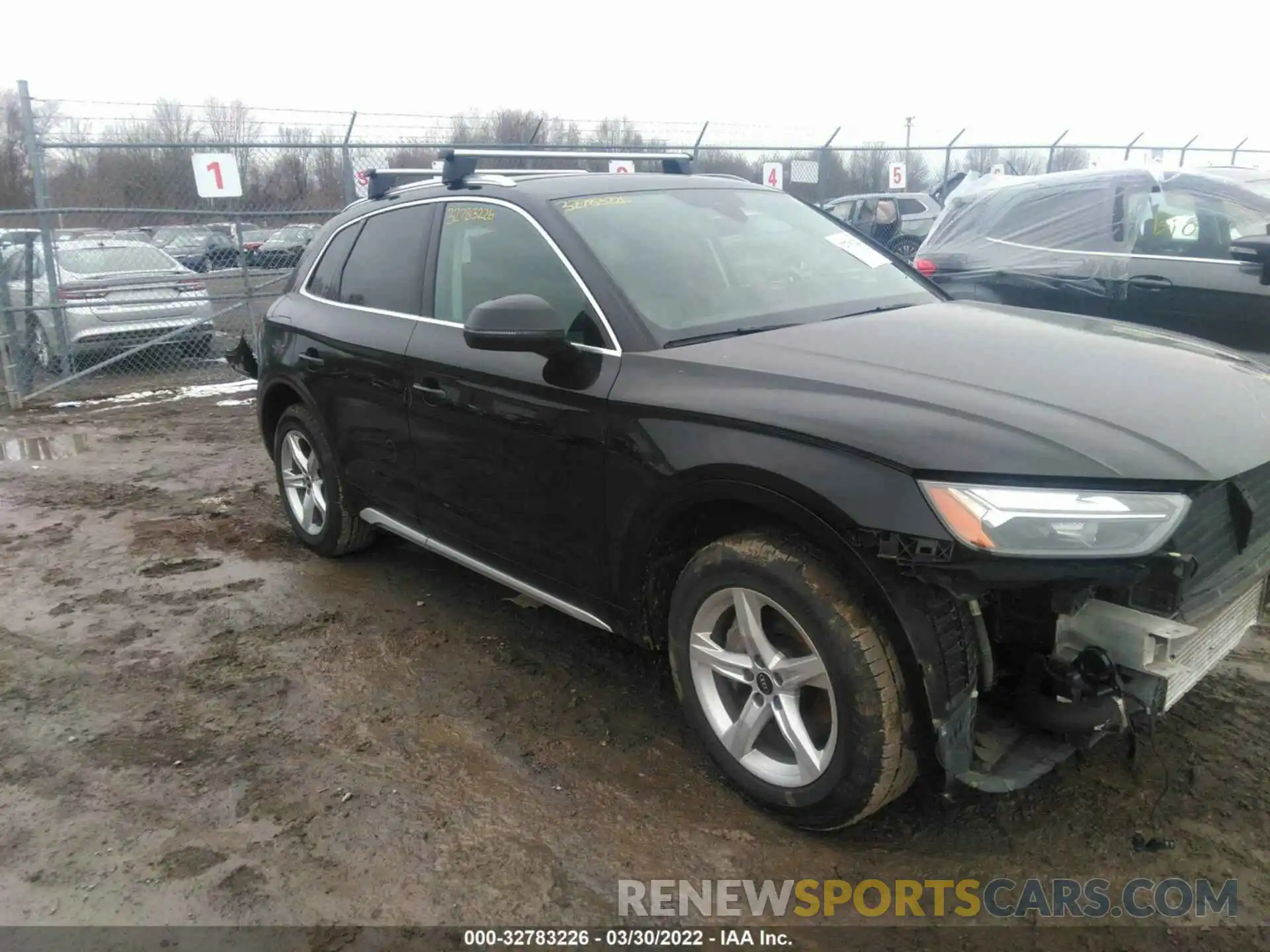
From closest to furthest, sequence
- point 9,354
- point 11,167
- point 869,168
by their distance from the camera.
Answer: point 9,354
point 11,167
point 869,168

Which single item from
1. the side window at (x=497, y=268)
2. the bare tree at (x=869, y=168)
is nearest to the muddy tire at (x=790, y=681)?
the side window at (x=497, y=268)

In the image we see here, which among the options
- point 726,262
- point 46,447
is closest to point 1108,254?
point 726,262

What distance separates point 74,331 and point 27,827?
28.1 ft

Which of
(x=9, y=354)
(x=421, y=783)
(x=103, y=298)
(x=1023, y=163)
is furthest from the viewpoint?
(x=1023, y=163)

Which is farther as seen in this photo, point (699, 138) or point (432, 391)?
point (699, 138)

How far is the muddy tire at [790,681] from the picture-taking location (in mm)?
2402

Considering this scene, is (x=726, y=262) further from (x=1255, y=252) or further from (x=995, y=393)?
(x=1255, y=252)

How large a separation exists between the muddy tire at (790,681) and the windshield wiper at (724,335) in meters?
0.68

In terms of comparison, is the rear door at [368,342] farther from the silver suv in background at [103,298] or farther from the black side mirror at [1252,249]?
the silver suv in background at [103,298]

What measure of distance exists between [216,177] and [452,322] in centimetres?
812

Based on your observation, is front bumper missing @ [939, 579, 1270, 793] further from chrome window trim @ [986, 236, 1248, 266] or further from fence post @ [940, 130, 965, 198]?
fence post @ [940, 130, 965, 198]

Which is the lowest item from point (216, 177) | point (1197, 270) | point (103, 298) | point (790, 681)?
point (790, 681)

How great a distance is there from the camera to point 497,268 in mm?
3557

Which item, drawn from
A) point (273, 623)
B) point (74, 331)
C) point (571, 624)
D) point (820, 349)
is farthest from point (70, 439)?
point (820, 349)
